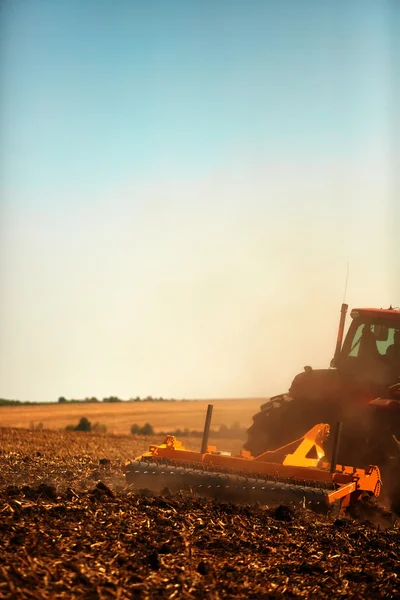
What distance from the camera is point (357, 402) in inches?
487

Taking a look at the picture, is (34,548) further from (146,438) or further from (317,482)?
(146,438)

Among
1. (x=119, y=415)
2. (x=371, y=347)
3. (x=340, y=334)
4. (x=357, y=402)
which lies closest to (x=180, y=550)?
(x=357, y=402)

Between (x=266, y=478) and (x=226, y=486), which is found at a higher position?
(x=266, y=478)

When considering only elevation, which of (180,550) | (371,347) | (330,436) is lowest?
(180,550)

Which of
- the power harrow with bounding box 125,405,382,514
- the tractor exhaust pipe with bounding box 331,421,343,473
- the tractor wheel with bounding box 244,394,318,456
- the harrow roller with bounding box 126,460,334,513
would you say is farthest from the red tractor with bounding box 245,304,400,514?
the harrow roller with bounding box 126,460,334,513

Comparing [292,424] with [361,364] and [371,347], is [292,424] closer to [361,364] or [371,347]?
[361,364]

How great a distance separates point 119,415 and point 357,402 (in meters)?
28.2

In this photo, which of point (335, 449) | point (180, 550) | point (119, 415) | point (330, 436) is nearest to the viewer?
point (180, 550)

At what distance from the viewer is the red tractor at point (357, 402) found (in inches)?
464

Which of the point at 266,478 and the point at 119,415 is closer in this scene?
the point at 266,478

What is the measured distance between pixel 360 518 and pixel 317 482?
75 centimetres

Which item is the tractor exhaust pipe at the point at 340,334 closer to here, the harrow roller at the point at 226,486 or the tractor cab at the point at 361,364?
the tractor cab at the point at 361,364

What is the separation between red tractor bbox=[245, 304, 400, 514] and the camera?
11797mm

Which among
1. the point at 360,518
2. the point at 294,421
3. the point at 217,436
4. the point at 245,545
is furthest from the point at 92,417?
the point at 245,545
